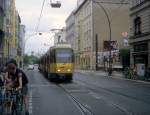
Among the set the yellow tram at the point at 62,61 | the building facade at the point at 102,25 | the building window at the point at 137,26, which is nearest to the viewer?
the yellow tram at the point at 62,61

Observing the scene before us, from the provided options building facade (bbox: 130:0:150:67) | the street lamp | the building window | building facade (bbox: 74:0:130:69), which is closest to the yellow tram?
the street lamp

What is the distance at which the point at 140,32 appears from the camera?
174ft

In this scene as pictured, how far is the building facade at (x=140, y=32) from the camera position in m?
50.3

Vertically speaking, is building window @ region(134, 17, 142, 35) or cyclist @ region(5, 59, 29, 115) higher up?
building window @ region(134, 17, 142, 35)

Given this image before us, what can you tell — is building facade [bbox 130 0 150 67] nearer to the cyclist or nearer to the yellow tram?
the yellow tram

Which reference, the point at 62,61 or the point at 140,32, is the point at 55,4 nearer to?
the point at 62,61

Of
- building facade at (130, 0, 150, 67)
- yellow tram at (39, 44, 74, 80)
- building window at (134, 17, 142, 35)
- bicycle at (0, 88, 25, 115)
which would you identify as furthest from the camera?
building window at (134, 17, 142, 35)

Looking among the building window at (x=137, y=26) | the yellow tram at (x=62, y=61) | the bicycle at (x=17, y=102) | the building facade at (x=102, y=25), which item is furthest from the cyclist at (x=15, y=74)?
the building facade at (x=102, y=25)

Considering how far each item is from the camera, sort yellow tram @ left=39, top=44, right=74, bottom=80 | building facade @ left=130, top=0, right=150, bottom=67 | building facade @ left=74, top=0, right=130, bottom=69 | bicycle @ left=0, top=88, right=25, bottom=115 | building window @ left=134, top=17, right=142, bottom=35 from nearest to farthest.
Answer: bicycle @ left=0, top=88, right=25, bottom=115, yellow tram @ left=39, top=44, right=74, bottom=80, building facade @ left=130, top=0, right=150, bottom=67, building window @ left=134, top=17, right=142, bottom=35, building facade @ left=74, top=0, right=130, bottom=69

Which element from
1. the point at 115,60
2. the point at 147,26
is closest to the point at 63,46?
the point at 147,26

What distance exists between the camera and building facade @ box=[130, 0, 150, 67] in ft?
165

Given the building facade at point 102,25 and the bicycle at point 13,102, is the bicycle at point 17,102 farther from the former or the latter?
the building facade at point 102,25

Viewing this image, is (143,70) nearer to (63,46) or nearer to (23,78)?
(63,46)

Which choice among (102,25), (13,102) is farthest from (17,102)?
(102,25)
